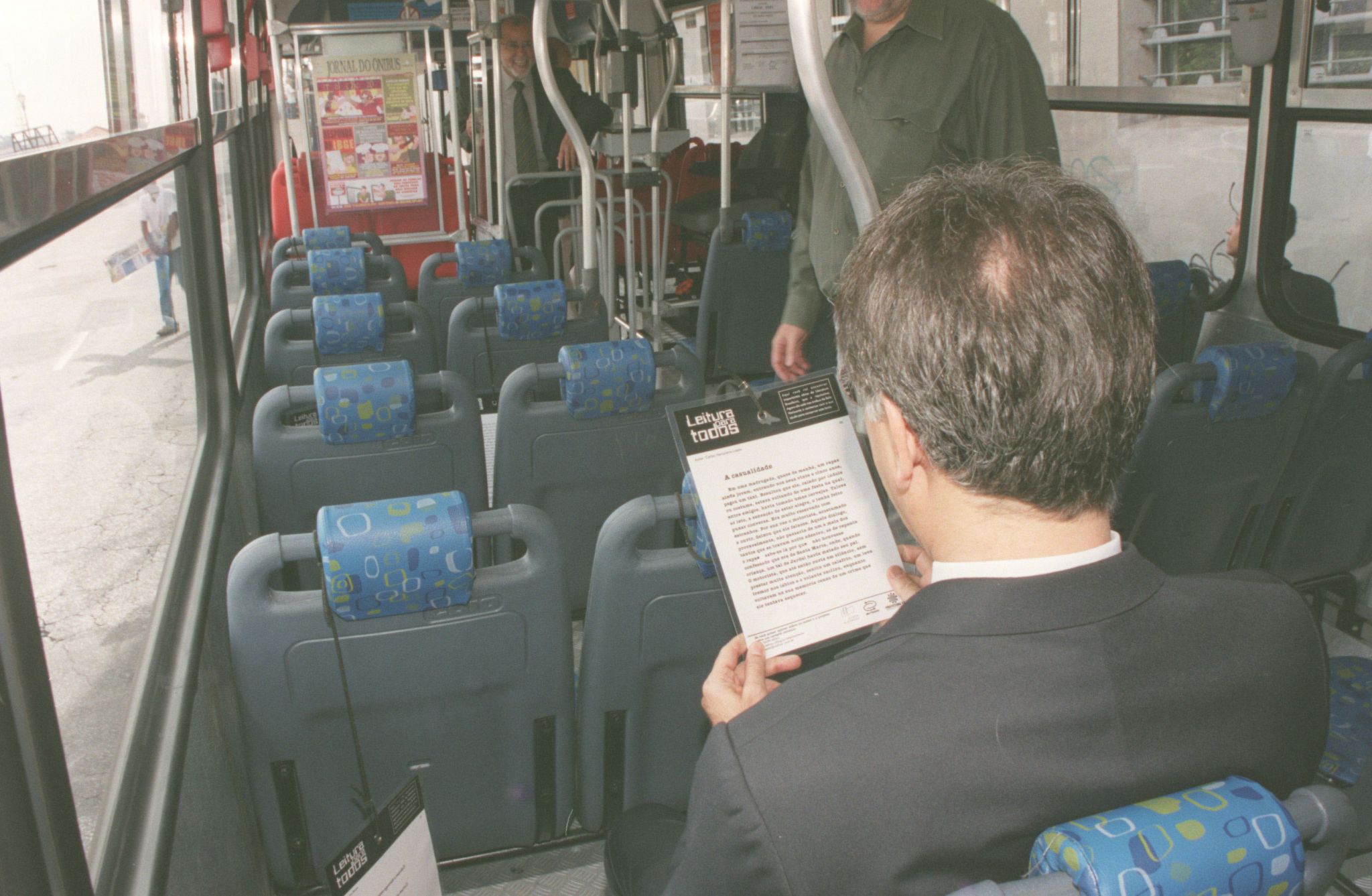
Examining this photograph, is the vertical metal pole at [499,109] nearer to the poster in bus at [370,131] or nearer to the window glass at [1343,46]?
the poster in bus at [370,131]

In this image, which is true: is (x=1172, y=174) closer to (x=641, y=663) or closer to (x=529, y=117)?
(x=641, y=663)

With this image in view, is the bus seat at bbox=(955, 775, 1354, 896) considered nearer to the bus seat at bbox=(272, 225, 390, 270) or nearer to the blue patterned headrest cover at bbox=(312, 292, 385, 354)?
the blue patterned headrest cover at bbox=(312, 292, 385, 354)

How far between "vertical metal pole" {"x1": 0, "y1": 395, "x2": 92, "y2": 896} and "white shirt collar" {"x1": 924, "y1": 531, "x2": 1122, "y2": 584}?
29.1 inches

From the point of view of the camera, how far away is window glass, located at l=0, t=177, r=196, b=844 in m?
1.58

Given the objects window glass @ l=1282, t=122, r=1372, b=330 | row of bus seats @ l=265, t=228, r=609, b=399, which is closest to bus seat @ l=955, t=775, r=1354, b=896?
row of bus seats @ l=265, t=228, r=609, b=399

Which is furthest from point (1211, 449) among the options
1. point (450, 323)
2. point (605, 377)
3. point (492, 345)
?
point (450, 323)

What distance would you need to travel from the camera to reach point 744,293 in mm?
4539

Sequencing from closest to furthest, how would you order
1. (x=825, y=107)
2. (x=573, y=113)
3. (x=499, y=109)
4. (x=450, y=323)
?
(x=825, y=107) < (x=450, y=323) < (x=499, y=109) < (x=573, y=113)

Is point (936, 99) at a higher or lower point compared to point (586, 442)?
higher

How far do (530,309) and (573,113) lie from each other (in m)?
3.17

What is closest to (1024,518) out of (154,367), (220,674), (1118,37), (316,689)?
(316,689)

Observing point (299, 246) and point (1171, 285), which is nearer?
point (1171, 285)

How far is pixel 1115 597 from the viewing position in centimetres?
78

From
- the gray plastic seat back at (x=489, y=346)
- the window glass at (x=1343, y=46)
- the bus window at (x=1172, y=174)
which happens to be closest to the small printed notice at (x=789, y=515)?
the gray plastic seat back at (x=489, y=346)
